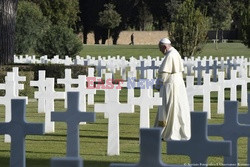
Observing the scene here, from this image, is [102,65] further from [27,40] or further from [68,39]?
[27,40]

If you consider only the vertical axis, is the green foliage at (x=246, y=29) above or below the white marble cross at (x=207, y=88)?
above

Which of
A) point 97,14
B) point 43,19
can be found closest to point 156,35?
point 97,14

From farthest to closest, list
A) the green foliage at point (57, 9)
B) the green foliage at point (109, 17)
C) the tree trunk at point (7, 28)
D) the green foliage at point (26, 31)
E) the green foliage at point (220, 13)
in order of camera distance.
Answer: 1. the green foliage at point (220, 13)
2. the green foliage at point (109, 17)
3. the green foliage at point (57, 9)
4. the green foliage at point (26, 31)
5. the tree trunk at point (7, 28)

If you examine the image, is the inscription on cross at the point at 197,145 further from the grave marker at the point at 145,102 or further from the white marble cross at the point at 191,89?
the white marble cross at the point at 191,89

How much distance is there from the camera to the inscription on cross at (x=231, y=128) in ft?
29.6

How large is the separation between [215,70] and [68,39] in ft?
31.0

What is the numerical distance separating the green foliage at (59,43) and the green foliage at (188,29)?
434cm

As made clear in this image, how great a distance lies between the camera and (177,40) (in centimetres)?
4528

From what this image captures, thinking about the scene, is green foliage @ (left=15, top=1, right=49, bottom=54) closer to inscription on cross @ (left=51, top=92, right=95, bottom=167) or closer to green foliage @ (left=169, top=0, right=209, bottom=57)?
green foliage @ (left=169, top=0, right=209, bottom=57)

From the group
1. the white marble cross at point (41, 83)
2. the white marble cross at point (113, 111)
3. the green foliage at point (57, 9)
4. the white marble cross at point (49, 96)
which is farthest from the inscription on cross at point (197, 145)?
the green foliage at point (57, 9)

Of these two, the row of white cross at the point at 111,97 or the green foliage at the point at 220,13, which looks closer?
the row of white cross at the point at 111,97

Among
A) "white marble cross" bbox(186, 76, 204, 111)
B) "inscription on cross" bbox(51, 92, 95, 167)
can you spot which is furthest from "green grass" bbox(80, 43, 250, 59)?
"inscription on cross" bbox(51, 92, 95, 167)

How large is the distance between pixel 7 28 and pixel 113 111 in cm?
1624

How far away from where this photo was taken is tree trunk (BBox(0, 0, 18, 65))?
1153 inches
